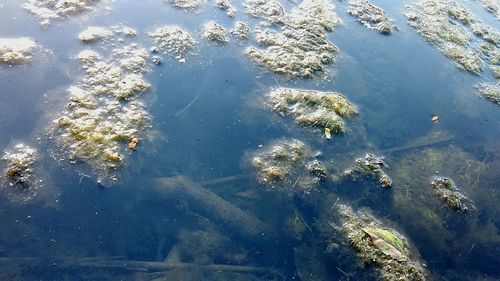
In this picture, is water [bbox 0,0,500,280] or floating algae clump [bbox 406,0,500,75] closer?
water [bbox 0,0,500,280]

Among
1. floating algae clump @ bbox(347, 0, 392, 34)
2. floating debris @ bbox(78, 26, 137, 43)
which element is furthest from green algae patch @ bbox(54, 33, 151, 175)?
floating algae clump @ bbox(347, 0, 392, 34)

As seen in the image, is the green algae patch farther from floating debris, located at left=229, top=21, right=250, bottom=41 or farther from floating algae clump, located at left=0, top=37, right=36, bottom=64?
floating debris, located at left=229, top=21, right=250, bottom=41

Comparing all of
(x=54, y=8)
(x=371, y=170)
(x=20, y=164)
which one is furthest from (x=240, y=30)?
(x=20, y=164)

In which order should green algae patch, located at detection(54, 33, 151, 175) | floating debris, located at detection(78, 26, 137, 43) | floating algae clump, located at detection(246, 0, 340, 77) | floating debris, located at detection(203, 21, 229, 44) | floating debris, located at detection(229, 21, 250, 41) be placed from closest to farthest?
1. green algae patch, located at detection(54, 33, 151, 175)
2. floating debris, located at detection(78, 26, 137, 43)
3. floating algae clump, located at detection(246, 0, 340, 77)
4. floating debris, located at detection(203, 21, 229, 44)
5. floating debris, located at detection(229, 21, 250, 41)

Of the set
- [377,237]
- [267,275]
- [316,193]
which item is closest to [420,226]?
[377,237]

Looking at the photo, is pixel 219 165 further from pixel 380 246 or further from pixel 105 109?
pixel 380 246

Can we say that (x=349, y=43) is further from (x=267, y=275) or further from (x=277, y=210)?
(x=267, y=275)
